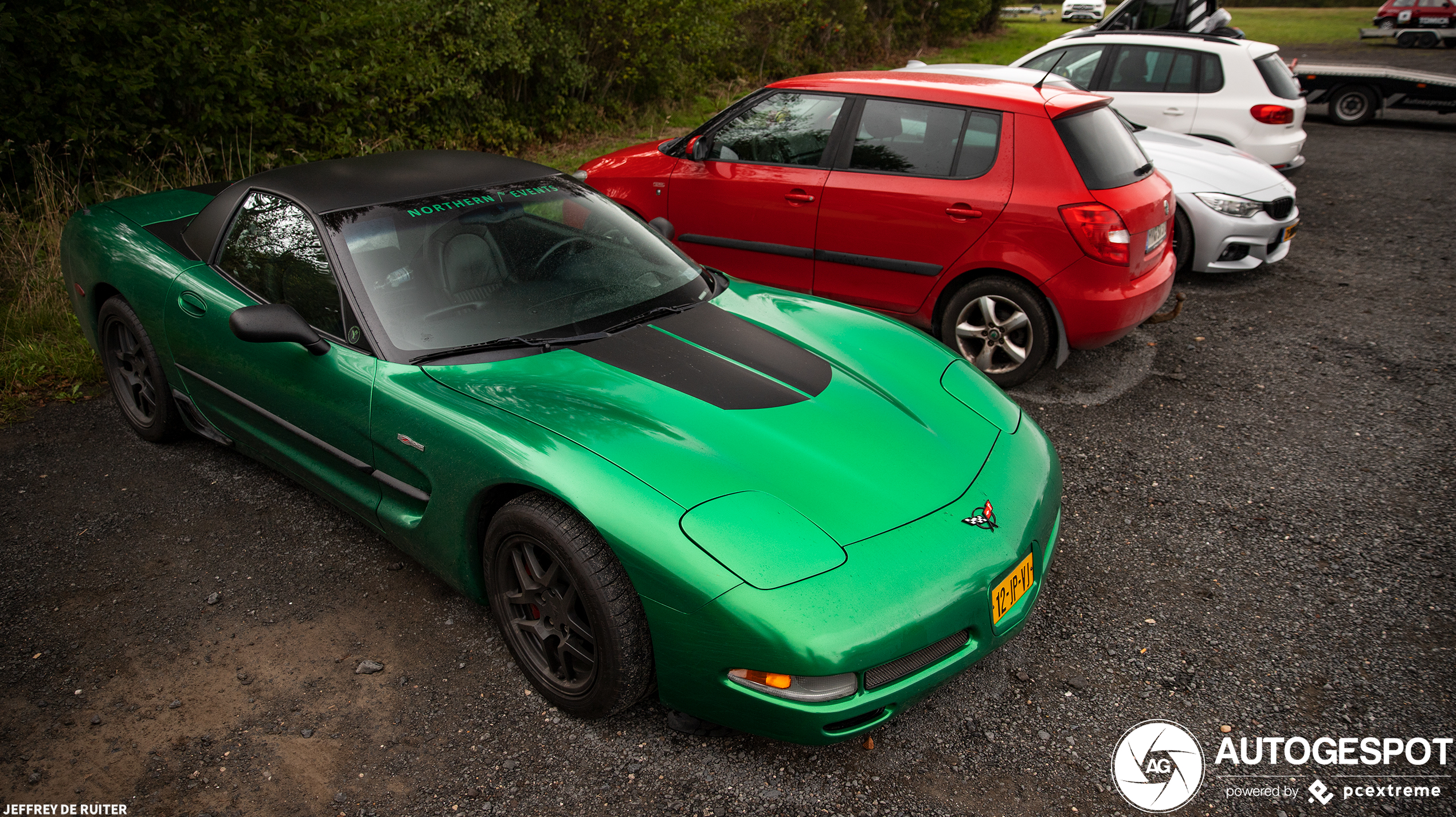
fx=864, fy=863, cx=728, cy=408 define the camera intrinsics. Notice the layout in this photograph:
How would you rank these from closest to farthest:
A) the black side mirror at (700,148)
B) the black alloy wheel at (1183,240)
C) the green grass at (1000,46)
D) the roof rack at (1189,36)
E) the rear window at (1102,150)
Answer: the rear window at (1102,150)
the black side mirror at (700,148)
the black alloy wheel at (1183,240)
the roof rack at (1189,36)
the green grass at (1000,46)

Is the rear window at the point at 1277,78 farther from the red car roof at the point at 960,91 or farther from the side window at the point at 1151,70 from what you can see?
the red car roof at the point at 960,91

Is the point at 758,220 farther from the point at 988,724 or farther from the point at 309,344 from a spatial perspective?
the point at 988,724

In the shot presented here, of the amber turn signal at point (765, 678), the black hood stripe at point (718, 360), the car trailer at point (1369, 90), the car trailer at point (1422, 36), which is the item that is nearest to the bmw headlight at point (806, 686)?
the amber turn signal at point (765, 678)

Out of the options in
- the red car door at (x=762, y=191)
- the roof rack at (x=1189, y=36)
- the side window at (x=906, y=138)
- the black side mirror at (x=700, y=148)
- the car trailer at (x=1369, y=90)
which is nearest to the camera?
the side window at (x=906, y=138)

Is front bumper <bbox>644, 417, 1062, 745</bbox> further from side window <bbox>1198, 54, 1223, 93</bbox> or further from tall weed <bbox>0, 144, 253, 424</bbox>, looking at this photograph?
side window <bbox>1198, 54, 1223, 93</bbox>

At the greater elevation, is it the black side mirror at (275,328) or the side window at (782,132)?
the side window at (782,132)

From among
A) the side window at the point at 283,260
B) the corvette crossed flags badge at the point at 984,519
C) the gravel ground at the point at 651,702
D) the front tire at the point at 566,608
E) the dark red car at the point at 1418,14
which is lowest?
the gravel ground at the point at 651,702

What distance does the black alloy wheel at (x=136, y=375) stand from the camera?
3865mm

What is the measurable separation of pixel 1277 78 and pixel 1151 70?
3.46 ft

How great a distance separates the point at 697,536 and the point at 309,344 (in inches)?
63.9

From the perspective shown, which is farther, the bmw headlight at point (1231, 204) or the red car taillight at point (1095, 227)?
the bmw headlight at point (1231, 204)

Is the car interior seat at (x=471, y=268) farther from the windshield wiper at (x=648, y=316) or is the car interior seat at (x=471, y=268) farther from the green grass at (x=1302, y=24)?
the green grass at (x=1302, y=24)

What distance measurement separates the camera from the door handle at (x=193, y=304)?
3457 millimetres

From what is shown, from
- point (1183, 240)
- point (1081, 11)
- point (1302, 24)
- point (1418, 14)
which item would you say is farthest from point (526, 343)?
point (1081, 11)
